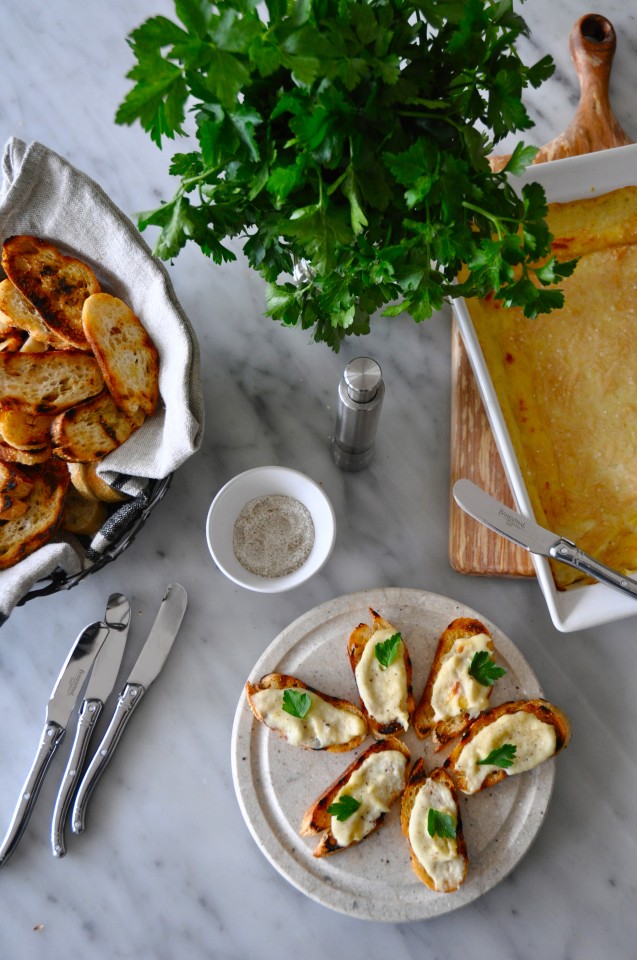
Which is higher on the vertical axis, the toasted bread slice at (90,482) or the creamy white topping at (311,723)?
the toasted bread slice at (90,482)

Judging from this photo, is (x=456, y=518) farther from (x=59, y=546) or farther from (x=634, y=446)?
(x=59, y=546)

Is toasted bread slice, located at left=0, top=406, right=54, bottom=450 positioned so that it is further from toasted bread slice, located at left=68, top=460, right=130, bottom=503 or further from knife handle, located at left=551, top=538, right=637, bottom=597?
knife handle, located at left=551, top=538, right=637, bottom=597

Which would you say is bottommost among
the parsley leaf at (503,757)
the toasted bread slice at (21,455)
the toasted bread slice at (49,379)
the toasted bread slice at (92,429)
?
the parsley leaf at (503,757)

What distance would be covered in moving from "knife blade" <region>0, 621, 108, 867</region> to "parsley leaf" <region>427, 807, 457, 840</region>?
0.68 m

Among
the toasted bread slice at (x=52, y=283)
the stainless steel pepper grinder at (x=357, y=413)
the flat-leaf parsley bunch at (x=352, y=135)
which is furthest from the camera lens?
the toasted bread slice at (x=52, y=283)

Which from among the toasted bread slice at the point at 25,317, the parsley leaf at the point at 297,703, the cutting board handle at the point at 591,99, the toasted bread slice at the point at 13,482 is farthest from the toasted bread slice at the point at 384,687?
the cutting board handle at the point at 591,99

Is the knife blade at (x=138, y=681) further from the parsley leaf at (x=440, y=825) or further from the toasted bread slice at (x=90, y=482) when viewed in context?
the parsley leaf at (x=440, y=825)

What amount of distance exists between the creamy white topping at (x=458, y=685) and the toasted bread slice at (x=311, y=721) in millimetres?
143

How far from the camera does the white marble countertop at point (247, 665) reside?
148 cm

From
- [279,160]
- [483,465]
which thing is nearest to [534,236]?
[279,160]

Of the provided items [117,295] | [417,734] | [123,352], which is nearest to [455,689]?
[417,734]

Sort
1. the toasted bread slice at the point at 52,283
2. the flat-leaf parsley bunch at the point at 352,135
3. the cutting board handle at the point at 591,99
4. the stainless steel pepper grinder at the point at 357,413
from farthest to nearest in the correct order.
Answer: the cutting board handle at the point at 591,99 → the toasted bread slice at the point at 52,283 → the stainless steel pepper grinder at the point at 357,413 → the flat-leaf parsley bunch at the point at 352,135

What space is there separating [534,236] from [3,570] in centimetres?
98

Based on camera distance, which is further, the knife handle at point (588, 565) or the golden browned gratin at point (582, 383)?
the golden browned gratin at point (582, 383)
